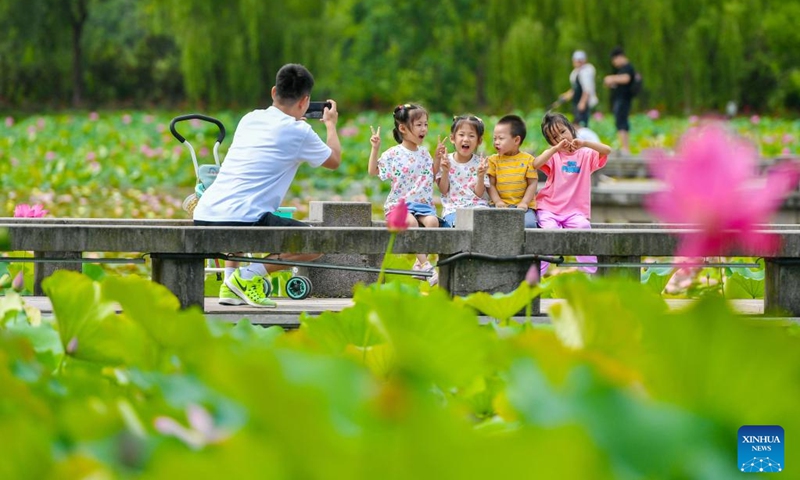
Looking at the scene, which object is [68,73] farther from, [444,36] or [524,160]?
[524,160]

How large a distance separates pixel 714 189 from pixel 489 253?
344cm

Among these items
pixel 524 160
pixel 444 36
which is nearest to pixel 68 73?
pixel 444 36

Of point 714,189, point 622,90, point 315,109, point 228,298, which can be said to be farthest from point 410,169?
point 622,90

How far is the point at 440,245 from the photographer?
438 cm

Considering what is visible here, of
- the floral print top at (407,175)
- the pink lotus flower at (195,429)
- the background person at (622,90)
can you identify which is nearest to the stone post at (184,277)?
the floral print top at (407,175)

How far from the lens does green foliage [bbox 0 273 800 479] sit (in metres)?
0.88

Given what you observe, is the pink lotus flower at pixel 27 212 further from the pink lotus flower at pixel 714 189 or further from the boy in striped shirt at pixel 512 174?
the pink lotus flower at pixel 714 189

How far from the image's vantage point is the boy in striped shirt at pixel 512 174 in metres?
5.91

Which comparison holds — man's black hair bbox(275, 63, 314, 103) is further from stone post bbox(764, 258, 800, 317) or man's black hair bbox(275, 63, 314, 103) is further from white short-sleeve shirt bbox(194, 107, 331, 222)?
stone post bbox(764, 258, 800, 317)

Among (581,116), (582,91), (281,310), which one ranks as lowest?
(281,310)

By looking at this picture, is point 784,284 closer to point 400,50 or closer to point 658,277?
point 658,277

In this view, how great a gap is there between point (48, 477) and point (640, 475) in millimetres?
492

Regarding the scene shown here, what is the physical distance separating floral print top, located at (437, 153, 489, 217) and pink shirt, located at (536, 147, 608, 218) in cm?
30

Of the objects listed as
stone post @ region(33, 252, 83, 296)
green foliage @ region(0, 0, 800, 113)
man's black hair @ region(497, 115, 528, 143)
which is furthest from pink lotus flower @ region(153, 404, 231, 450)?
green foliage @ region(0, 0, 800, 113)
